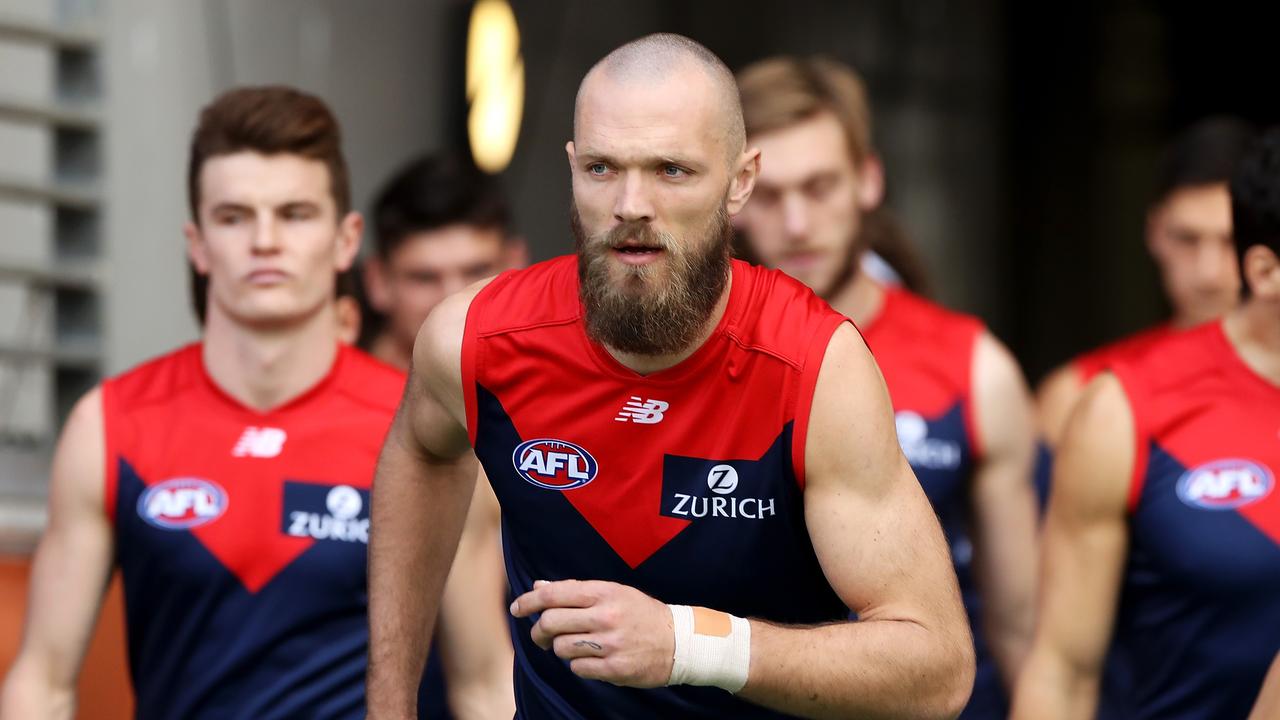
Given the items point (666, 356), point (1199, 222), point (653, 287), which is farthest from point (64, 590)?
point (1199, 222)

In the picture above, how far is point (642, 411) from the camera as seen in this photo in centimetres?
356

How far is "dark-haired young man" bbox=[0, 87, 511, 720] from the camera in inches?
180

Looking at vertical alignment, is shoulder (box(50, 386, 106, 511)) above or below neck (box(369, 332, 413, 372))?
above

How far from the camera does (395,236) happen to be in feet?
21.0

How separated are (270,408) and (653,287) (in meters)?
1.82

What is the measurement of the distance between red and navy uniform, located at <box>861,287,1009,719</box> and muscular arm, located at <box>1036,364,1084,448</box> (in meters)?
1.52

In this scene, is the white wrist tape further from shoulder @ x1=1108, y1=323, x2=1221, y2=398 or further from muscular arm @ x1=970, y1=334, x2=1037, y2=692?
muscular arm @ x1=970, y1=334, x2=1037, y2=692

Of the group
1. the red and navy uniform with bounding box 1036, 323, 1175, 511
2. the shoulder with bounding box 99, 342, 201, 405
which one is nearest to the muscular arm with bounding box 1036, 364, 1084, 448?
the red and navy uniform with bounding box 1036, 323, 1175, 511

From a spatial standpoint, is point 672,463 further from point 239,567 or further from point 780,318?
point 239,567

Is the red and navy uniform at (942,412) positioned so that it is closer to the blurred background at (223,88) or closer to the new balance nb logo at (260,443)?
the new balance nb logo at (260,443)

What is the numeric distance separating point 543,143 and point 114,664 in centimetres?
345

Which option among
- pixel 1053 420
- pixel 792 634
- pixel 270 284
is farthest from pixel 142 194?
pixel 792 634

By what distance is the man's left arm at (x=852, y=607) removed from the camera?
3115 millimetres

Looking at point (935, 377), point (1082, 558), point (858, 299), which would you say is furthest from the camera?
point (858, 299)
